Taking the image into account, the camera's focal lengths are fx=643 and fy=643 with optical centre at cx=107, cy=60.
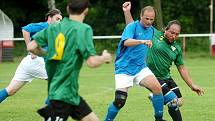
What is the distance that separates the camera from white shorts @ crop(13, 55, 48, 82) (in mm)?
10633

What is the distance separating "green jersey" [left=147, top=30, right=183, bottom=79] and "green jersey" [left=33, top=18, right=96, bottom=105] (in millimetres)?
3312

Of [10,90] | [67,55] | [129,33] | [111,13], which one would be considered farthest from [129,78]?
[111,13]

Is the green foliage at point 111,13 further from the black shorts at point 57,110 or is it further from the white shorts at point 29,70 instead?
the black shorts at point 57,110

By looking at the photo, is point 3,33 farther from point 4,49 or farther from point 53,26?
point 53,26

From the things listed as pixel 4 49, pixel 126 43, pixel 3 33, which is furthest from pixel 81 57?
pixel 3 33

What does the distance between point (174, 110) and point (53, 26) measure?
12.2ft

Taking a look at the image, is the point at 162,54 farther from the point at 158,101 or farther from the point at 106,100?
the point at 106,100

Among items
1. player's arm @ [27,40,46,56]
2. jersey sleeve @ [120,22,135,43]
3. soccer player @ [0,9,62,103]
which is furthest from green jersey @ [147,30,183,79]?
player's arm @ [27,40,46,56]

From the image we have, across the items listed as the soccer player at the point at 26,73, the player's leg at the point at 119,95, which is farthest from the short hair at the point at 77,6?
the soccer player at the point at 26,73

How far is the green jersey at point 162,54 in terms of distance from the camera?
9.61 metres

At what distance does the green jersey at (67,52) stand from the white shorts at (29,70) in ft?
13.8

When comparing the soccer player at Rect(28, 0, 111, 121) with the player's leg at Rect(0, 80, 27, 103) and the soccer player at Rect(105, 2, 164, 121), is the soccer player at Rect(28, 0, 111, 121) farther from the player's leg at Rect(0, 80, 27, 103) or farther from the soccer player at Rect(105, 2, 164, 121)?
the player's leg at Rect(0, 80, 27, 103)

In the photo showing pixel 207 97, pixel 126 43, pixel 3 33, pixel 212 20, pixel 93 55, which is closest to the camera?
pixel 93 55

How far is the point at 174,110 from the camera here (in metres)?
9.71
